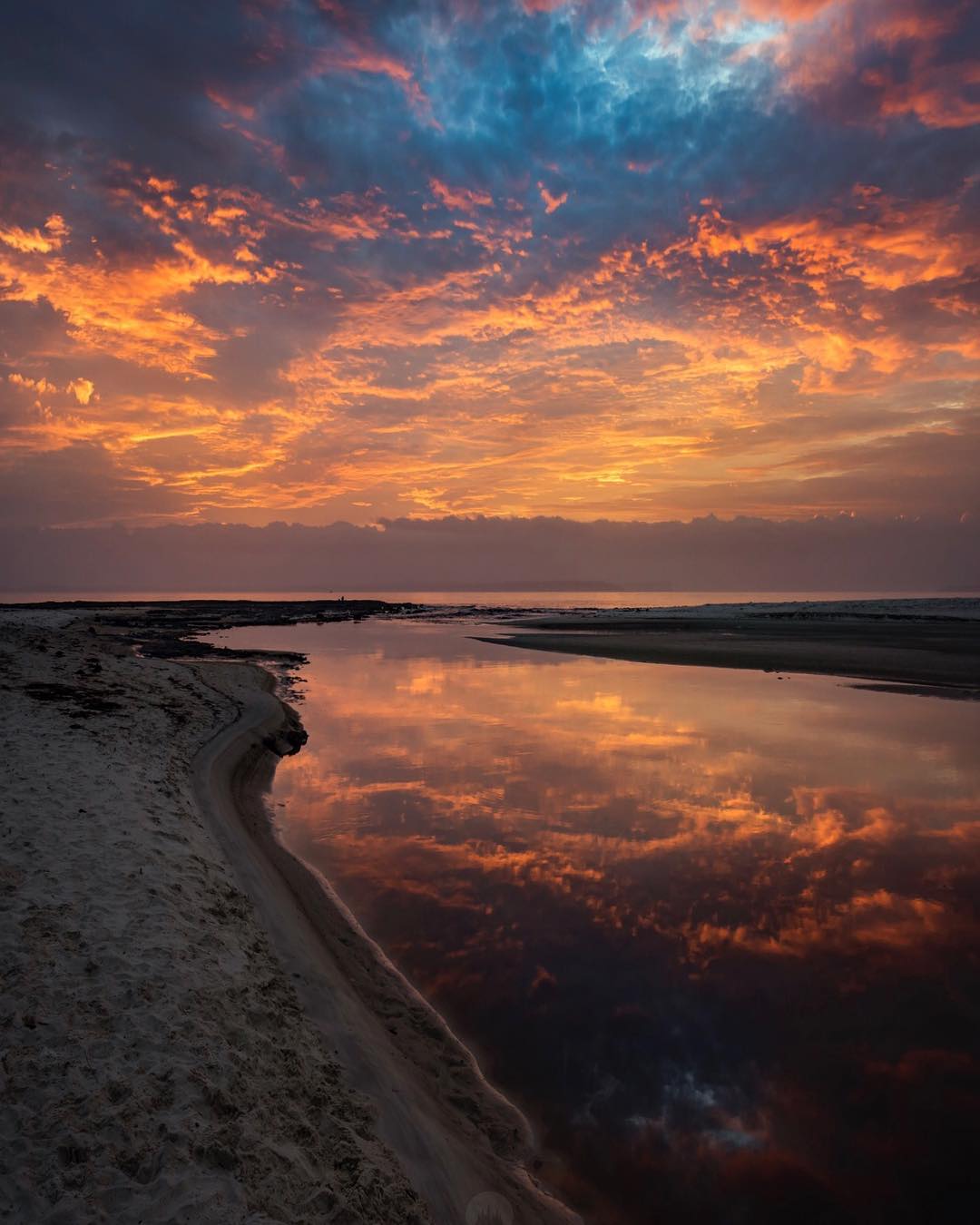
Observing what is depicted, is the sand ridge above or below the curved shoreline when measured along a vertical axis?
above

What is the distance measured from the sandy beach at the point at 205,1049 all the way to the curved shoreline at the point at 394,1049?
22 mm

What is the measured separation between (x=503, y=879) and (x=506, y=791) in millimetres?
4672

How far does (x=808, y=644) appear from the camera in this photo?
52312mm

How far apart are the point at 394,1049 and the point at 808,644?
52324mm

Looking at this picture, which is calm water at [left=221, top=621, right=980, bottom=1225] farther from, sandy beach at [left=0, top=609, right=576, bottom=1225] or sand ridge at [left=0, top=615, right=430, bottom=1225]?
sand ridge at [left=0, top=615, right=430, bottom=1225]

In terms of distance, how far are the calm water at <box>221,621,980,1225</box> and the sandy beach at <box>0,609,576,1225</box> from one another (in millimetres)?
692

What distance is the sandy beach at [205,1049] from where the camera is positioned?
177 inches

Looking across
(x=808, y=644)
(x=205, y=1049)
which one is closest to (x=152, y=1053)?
(x=205, y=1049)

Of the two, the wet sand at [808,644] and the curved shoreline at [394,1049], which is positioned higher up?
the wet sand at [808,644]

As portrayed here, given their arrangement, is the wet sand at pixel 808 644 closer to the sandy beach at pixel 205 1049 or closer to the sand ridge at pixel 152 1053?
the sandy beach at pixel 205 1049

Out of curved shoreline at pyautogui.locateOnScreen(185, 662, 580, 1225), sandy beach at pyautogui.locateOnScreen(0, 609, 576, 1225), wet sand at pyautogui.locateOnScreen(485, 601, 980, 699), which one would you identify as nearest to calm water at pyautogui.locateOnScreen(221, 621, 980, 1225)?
curved shoreline at pyautogui.locateOnScreen(185, 662, 580, 1225)

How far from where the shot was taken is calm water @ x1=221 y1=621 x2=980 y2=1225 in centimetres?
587

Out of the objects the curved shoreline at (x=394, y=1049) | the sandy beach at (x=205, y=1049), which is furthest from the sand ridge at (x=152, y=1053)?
the curved shoreline at (x=394, y=1049)

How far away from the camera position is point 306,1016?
7012 millimetres
